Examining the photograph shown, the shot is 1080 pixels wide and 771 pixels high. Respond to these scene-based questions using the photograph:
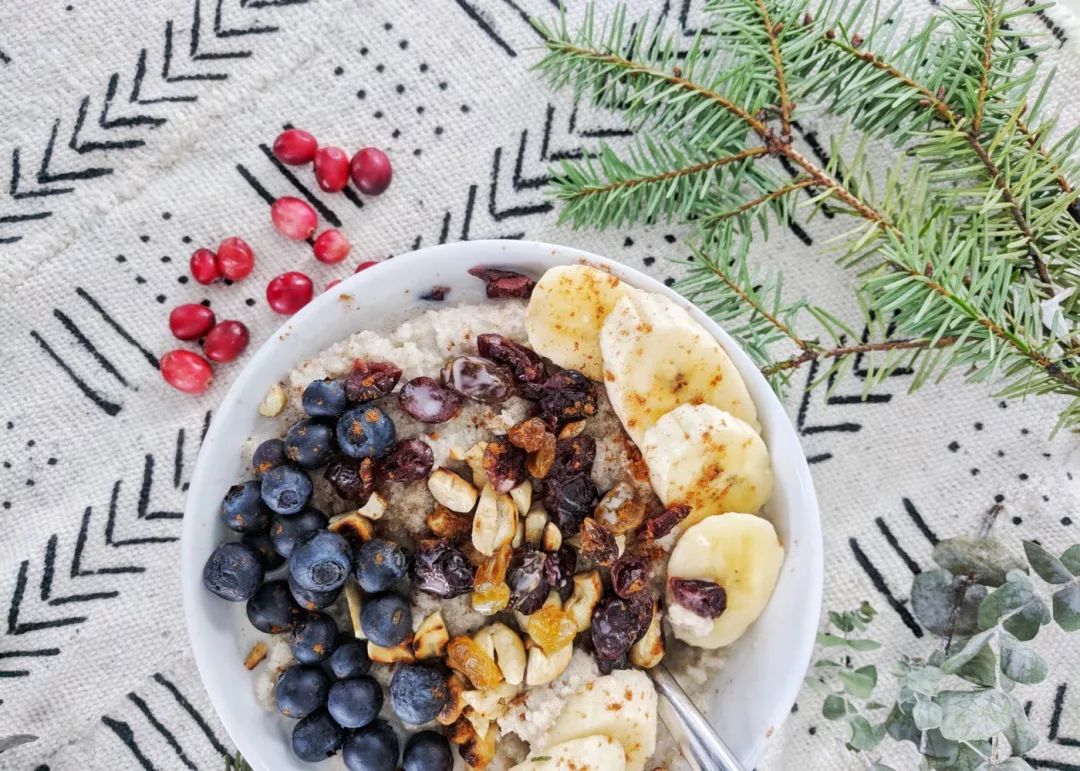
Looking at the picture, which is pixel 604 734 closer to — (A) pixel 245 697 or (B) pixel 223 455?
(A) pixel 245 697

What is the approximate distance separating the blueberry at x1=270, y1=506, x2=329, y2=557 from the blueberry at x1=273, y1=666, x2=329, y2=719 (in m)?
0.15

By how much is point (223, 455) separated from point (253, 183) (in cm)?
45

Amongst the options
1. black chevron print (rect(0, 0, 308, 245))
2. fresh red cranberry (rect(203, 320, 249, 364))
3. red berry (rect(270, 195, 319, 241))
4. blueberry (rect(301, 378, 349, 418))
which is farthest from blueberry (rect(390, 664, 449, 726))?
black chevron print (rect(0, 0, 308, 245))

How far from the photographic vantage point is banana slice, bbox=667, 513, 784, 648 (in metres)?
1.09

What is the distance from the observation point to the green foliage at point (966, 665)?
1.08m

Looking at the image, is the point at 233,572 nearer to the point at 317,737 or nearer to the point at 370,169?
the point at 317,737

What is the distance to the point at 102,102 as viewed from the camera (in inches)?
53.0

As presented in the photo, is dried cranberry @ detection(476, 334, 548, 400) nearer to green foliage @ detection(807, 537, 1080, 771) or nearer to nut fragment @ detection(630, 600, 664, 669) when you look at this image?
nut fragment @ detection(630, 600, 664, 669)

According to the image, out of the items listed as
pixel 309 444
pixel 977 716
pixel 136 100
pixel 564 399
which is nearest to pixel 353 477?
pixel 309 444

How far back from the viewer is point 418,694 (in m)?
1.08

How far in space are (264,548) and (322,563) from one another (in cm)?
14

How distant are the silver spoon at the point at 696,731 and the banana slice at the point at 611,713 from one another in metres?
0.06

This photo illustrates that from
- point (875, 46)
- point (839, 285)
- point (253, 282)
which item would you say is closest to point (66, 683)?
point (253, 282)

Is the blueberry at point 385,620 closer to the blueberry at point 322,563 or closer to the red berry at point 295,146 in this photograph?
the blueberry at point 322,563
